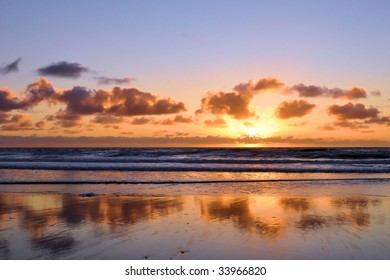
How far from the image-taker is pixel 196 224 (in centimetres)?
884

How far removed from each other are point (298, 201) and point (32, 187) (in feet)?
35.3

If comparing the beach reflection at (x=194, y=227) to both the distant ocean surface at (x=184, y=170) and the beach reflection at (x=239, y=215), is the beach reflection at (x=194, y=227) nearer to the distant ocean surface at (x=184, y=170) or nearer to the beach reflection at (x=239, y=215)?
the beach reflection at (x=239, y=215)

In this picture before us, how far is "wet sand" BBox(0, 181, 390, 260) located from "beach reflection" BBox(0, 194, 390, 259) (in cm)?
2

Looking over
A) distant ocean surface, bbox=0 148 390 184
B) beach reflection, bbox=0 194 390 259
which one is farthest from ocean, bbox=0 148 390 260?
distant ocean surface, bbox=0 148 390 184

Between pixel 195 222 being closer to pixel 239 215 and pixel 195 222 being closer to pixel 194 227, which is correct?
pixel 194 227

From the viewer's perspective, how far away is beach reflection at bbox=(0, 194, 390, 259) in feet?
22.6

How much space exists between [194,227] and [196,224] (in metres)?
0.29

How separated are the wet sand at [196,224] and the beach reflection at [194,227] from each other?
0.8 inches

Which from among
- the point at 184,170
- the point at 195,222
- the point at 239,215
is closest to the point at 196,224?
the point at 195,222

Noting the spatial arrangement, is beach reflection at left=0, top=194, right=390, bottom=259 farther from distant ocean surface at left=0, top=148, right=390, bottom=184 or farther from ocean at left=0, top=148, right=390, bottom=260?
distant ocean surface at left=0, top=148, right=390, bottom=184

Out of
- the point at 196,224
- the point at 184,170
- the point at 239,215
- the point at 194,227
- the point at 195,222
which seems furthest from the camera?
the point at 184,170

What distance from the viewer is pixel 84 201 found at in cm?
1229
